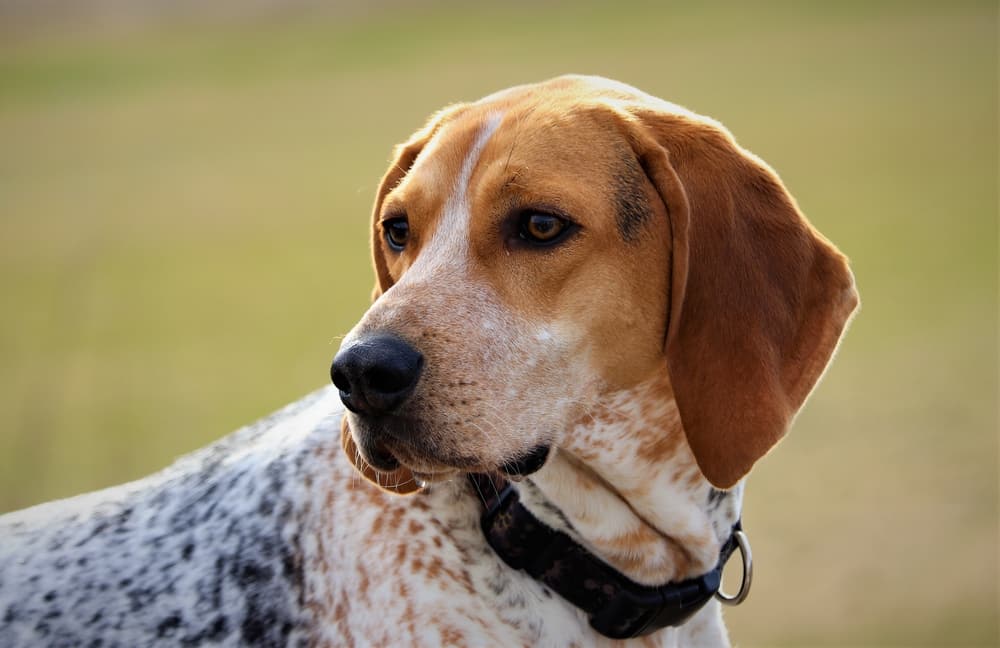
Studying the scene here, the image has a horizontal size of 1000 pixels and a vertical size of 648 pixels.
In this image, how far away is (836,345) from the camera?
106 inches

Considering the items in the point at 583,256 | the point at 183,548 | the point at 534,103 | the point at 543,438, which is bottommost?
the point at 183,548

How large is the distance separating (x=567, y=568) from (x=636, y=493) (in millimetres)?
293

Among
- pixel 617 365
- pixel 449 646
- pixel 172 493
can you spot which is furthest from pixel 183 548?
pixel 617 365

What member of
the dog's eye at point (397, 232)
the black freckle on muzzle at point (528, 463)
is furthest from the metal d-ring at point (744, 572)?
the dog's eye at point (397, 232)

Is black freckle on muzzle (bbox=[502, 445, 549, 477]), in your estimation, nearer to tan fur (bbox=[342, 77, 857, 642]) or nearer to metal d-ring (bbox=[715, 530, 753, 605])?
tan fur (bbox=[342, 77, 857, 642])

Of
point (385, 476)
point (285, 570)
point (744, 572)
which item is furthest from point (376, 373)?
point (744, 572)

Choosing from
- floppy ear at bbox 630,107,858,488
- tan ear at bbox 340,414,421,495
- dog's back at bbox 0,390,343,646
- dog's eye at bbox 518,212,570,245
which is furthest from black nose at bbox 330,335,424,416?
floppy ear at bbox 630,107,858,488

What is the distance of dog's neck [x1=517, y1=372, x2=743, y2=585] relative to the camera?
2762mm

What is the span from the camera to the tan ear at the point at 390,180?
3.18m

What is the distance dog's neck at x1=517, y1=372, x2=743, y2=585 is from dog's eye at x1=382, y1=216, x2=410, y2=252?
2.44 ft

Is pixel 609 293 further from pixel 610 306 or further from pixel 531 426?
pixel 531 426

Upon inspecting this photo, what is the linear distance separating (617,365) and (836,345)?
1.87ft

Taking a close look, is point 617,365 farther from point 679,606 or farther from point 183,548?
point 183,548

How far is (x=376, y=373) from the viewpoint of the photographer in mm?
2338
